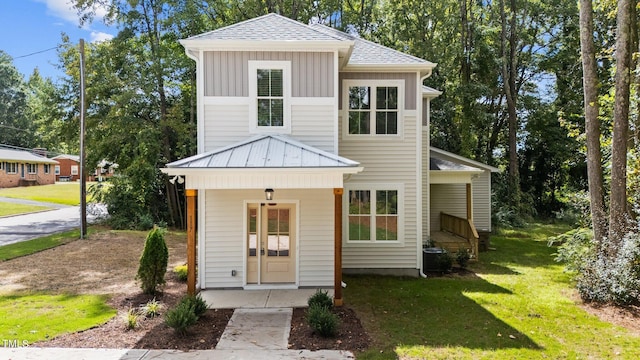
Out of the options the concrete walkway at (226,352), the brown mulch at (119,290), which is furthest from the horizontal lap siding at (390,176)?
the concrete walkway at (226,352)

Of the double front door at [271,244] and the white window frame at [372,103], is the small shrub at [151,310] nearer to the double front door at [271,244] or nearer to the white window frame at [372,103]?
the double front door at [271,244]

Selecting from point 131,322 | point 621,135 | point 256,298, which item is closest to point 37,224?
point 131,322

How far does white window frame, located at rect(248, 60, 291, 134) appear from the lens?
9.10 metres

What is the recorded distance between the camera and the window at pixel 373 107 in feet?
35.2

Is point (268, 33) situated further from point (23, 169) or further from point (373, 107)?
point (23, 169)

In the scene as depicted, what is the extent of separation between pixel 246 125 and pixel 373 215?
4.33 m

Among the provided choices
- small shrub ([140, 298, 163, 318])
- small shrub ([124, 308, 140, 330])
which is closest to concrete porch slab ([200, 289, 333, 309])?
small shrub ([140, 298, 163, 318])

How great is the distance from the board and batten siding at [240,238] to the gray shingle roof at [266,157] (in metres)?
1.21

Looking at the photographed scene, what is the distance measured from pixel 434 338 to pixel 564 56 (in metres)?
24.2

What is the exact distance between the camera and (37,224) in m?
19.3

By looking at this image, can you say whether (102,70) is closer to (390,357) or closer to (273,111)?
(273,111)

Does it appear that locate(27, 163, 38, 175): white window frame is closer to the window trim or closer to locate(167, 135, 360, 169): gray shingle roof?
the window trim

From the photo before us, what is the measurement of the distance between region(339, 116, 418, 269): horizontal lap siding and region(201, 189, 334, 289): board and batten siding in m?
1.82

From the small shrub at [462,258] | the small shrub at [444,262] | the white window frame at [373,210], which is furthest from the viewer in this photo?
the small shrub at [462,258]
